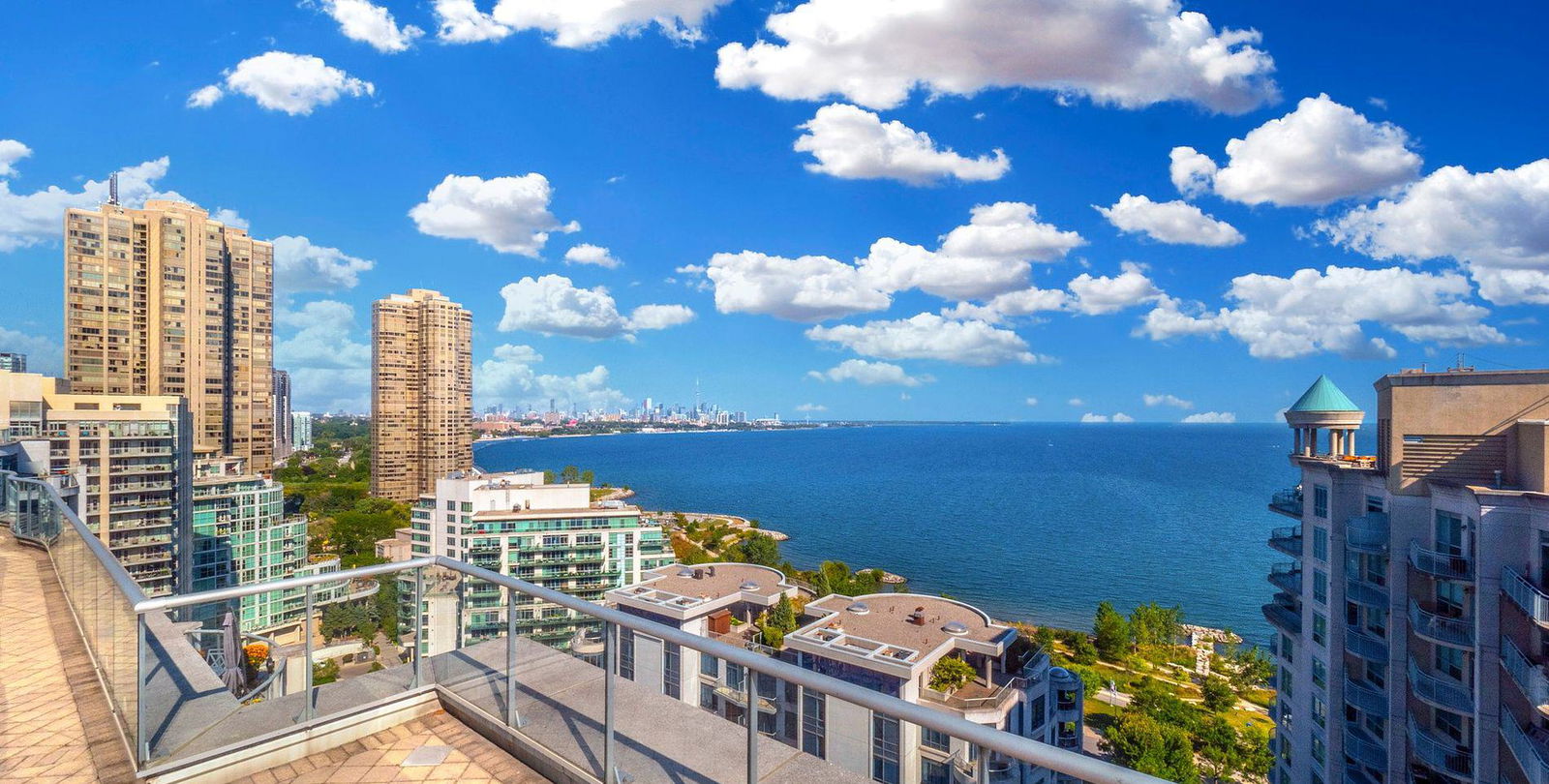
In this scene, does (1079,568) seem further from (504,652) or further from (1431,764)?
(504,652)

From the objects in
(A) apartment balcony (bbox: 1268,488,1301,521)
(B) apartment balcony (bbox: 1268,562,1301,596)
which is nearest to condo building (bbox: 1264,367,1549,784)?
(B) apartment balcony (bbox: 1268,562,1301,596)

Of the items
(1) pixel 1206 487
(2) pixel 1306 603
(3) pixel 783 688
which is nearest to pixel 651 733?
(3) pixel 783 688

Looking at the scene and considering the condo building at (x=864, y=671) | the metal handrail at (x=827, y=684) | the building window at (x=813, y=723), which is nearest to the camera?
the metal handrail at (x=827, y=684)

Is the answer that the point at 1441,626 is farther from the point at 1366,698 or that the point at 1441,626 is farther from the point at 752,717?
the point at 752,717

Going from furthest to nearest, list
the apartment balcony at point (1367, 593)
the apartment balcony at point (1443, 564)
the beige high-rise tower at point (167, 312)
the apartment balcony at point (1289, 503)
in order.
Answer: the beige high-rise tower at point (167, 312) < the apartment balcony at point (1289, 503) < the apartment balcony at point (1367, 593) < the apartment balcony at point (1443, 564)

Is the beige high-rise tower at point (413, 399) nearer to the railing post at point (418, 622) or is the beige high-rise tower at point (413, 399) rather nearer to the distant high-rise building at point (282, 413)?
the distant high-rise building at point (282, 413)

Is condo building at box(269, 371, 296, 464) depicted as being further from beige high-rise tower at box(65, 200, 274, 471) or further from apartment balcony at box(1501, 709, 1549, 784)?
apartment balcony at box(1501, 709, 1549, 784)

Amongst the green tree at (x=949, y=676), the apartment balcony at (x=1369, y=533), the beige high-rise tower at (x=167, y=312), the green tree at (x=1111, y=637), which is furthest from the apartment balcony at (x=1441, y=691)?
the beige high-rise tower at (x=167, y=312)
